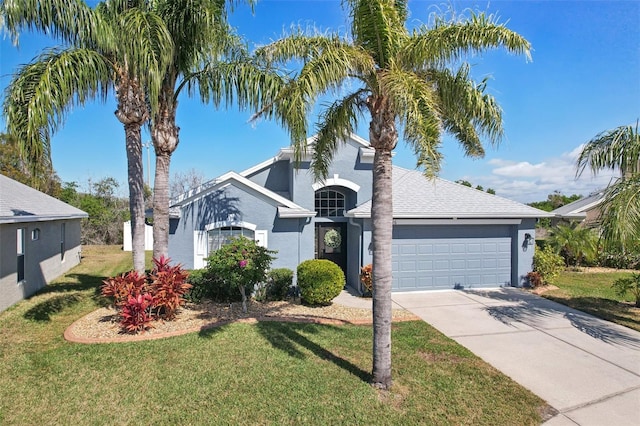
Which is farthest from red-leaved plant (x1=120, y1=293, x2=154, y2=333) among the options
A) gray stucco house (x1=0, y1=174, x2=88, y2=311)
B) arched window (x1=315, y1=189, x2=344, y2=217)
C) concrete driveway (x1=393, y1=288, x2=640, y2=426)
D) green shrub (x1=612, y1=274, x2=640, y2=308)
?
green shrub (x1=612, y1=274, x2=640, y2=308)

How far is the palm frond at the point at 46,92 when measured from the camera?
23.0 feet

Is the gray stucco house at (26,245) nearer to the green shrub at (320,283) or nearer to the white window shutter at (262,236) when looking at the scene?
the white window shutter at (262,236)

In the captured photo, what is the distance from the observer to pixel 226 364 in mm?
6473

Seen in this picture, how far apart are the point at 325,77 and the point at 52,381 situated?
7086mm

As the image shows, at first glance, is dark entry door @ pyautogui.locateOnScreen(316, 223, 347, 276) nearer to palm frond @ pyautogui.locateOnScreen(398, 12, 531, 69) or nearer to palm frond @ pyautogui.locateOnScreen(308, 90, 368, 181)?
palm frond @ pyautogui.locateOnScreen(308, 90, 368, 181)

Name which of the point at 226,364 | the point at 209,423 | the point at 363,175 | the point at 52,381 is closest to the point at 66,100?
the point at 52,381

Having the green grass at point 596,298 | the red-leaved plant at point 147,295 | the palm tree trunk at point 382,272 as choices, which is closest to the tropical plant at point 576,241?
the green grass at point 596,298

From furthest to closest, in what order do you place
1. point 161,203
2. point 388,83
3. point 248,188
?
1. point 248,188
2. point 161,203
3. point 388,83

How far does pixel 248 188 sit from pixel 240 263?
392cm

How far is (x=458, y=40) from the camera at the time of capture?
553 centimetres

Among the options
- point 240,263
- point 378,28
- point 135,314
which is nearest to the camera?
point 378,28

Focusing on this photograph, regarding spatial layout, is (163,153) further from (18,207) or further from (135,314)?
(18,207)

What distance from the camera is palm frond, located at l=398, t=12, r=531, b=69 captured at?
5.36 metres

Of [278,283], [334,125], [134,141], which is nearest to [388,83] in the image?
[334,125]
